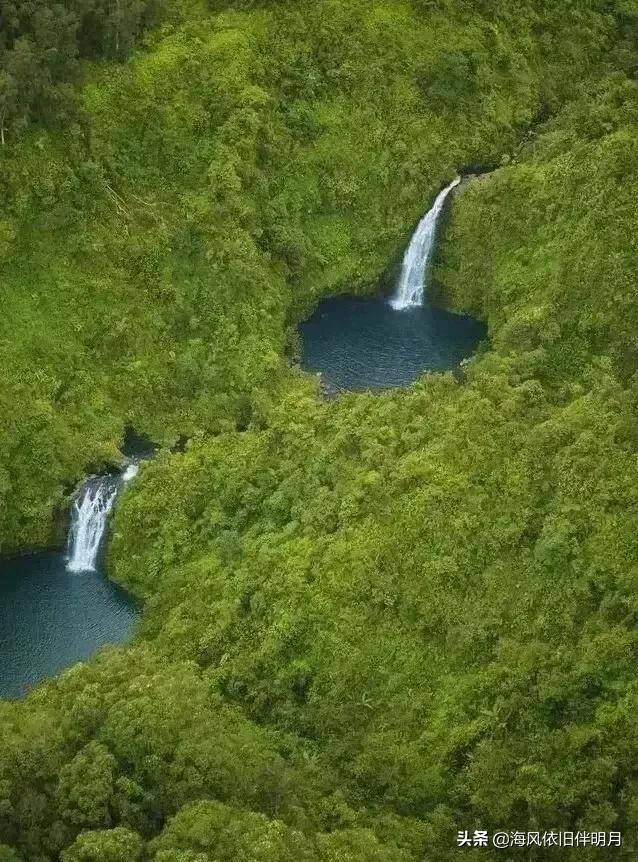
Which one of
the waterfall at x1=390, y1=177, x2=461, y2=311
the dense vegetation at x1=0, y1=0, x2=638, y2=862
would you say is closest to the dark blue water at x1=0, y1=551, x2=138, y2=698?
the dense vegetation at x1=0, y1=0, x2=638, y2=862

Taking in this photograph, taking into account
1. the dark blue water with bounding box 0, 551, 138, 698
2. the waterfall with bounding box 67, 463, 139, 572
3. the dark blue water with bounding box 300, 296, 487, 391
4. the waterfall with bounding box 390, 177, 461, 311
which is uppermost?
the waterfall with bounding box 390, 177, 461, 311

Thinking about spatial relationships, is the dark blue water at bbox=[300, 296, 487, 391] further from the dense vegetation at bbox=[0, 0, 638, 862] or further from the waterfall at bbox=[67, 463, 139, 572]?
the waterfall at bbox=[67, 463, 139, 572]

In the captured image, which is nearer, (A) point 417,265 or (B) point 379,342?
(B) point 379,342

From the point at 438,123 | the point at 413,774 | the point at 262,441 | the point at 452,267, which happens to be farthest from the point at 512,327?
the point at 413,774

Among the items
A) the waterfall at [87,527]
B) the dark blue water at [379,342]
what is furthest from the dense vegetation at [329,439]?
the waterfall at [87,527]

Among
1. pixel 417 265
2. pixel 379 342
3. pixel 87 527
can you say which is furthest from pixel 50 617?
pixel 417 265

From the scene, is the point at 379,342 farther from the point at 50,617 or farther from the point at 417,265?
the point at 50,617
